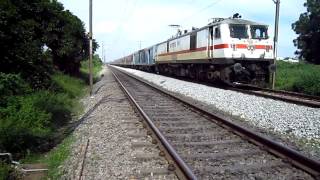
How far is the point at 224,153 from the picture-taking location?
23.2 ft

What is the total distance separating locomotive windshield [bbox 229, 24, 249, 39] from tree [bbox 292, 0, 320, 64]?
39.9 m

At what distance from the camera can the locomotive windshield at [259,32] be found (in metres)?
20.4

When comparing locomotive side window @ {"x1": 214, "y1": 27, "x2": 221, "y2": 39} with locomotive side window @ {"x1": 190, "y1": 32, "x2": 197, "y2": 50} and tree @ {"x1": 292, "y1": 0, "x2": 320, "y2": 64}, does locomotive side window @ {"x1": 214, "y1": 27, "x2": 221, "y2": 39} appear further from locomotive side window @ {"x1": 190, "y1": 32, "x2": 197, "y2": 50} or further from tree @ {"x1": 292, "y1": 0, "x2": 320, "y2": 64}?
tree @ {"x1": 292, "y1": 0, "x2": 320, "y2": 64}

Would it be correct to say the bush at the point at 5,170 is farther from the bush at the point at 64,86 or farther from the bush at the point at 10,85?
the bush at the point at 64,86

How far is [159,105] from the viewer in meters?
14.4

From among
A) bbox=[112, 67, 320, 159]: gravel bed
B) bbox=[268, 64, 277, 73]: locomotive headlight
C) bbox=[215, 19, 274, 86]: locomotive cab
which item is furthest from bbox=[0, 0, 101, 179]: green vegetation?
bbox=[268, 64, 277, 73]: locomotive headlight

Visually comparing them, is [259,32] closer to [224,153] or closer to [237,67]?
[237,67]

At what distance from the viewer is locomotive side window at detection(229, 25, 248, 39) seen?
2003cm

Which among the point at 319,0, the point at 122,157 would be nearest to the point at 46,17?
the point at 122,157

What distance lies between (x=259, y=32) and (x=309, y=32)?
4152 cm

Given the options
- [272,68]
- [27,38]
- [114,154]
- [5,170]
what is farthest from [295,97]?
[5,170]

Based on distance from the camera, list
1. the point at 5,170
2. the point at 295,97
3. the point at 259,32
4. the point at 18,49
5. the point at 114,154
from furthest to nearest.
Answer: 1. the point at 259,32
2. the point at 295,97
3. the point at 18,49
4. the point at 114,154
5. the point at 5,170

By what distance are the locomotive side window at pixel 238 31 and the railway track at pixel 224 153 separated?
10008 mm

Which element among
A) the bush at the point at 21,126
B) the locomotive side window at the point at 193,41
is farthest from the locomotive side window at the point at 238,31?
the bush at the point at 21,126
